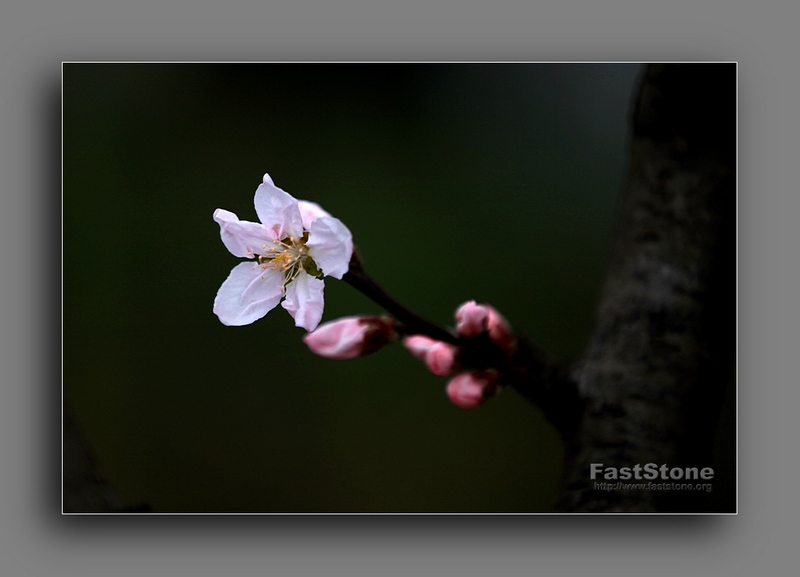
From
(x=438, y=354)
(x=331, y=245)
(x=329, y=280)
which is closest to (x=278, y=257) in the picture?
(x=331, y=245)

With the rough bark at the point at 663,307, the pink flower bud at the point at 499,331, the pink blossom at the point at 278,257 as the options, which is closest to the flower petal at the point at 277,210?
the pink blossom at the point at 278,257

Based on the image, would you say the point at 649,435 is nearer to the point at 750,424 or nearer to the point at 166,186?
the point at 750,424

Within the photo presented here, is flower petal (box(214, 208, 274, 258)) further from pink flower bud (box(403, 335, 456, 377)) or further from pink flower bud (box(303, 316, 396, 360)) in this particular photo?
pink flower bud (box(403, 335, 456, 377))

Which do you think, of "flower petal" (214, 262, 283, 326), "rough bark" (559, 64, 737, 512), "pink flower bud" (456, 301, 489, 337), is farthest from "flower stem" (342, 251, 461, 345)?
"rough bark" (559, 64, 737, 512)

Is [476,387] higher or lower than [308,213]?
lower

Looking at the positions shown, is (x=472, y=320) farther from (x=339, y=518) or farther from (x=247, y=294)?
(x=339, y=518)

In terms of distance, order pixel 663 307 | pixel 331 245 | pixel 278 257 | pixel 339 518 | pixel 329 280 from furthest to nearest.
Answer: pixel 329 280 → pixel 339 518 → pixel 663 307 → pixel 278 257 → pixel 331 245
